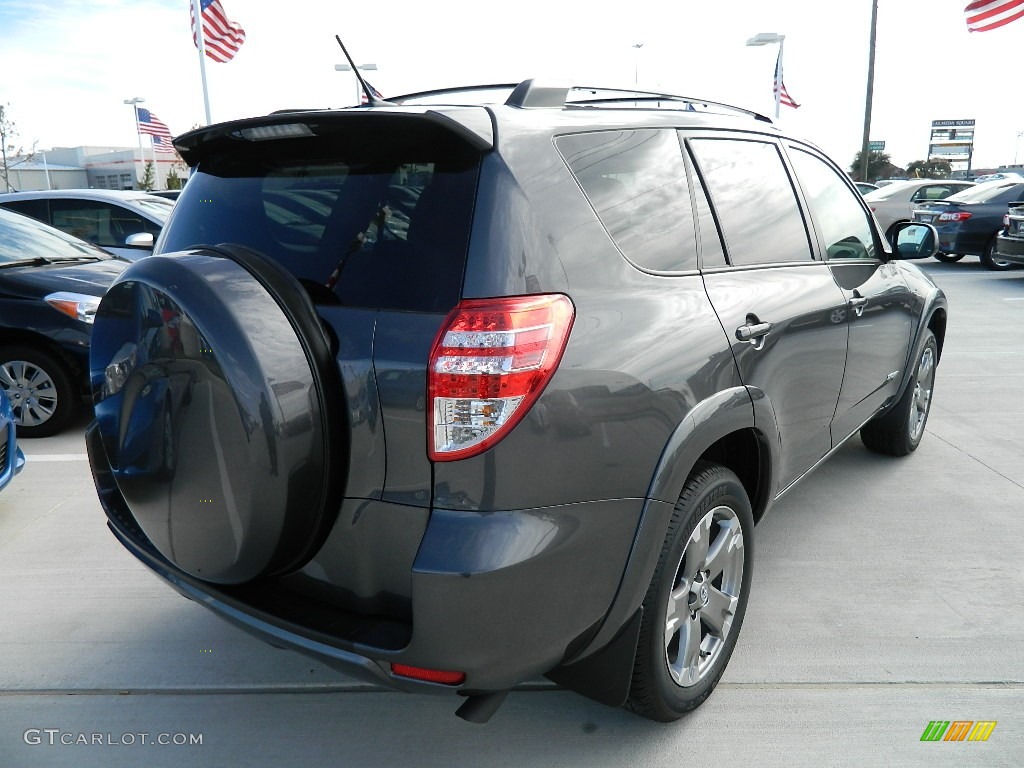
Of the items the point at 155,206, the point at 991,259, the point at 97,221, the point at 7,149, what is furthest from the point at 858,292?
the point at 7,149

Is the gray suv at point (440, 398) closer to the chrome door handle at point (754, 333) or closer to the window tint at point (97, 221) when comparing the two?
the chrome door handle at point (754, 333)

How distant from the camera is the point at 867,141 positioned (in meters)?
24.4

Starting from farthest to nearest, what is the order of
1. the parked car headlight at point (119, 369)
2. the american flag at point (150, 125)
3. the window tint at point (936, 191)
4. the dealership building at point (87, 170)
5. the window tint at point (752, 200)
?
the dealership building at point (87, 170) < the american flag at point (150, 125) < the window tint at point (936, 191) < the window tint at point (752, 200) < the parked car headlight at point (119, 369)

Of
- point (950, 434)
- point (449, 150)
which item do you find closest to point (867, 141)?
point (950, 434)

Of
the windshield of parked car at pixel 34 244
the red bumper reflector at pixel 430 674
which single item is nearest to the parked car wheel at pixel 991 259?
the windshield of parked car at pixel 34 244

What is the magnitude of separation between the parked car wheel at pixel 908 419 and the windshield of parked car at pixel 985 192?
11.2 metres

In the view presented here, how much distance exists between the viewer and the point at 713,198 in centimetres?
266

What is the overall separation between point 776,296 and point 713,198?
1.33ft

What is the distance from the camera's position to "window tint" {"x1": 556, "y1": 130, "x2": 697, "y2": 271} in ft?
7.11

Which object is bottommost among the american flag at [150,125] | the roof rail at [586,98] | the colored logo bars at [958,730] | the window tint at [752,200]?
the colored logo bars at [958,730]

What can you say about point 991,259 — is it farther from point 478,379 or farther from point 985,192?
point 478,379

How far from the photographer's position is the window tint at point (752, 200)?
8.84 ft

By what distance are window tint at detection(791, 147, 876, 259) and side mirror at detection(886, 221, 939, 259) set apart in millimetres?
197

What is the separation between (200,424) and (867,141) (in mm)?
26251
